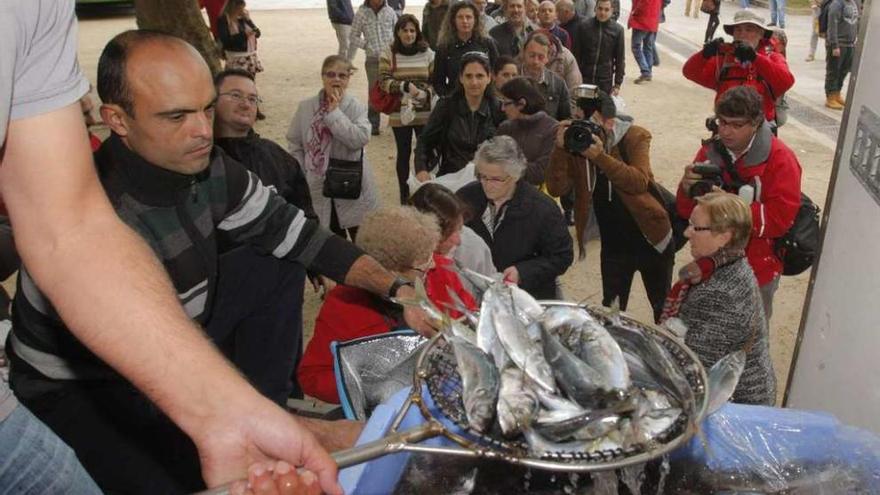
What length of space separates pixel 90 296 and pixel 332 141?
15.1 ft

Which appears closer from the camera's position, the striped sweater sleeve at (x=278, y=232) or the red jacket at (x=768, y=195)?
the striped sweater sleeve at (x=278, y=232)

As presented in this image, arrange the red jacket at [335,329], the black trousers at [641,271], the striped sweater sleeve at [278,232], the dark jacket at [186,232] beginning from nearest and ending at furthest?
1. the dark jacket at [186,232]
2. the striped sweater sleeve at [278,232]
3. the red jacket at [335,329]
4. the black trousers at [641,271]

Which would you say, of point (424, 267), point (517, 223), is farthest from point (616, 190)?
point (424, 267)

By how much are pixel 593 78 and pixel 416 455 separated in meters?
9.52

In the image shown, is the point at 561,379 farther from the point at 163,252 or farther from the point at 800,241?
the point at 800,241

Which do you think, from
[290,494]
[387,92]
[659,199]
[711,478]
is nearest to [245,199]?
[290,494]

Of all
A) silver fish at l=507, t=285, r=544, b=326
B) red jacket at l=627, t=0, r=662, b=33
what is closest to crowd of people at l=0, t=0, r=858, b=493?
silver fish at l=507, t=285, r=544, b=326

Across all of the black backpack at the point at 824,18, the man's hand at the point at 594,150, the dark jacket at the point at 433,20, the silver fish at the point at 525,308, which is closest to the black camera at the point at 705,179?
the man's hand at the point at 594,150

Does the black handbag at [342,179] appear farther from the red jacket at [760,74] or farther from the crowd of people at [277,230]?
the red jacket at [760,74]

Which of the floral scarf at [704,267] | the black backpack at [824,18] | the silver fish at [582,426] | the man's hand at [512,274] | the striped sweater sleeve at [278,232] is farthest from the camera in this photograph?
the black backpack at [824,18]

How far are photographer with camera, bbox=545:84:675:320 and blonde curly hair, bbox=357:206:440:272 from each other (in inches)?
73.5

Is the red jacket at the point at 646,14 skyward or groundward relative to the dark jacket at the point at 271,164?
groundward

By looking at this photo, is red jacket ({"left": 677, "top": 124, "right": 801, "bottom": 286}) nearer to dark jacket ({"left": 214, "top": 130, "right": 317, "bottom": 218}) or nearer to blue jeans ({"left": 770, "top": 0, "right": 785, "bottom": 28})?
dark jacket ({"left": 214, "top": 130, "right": 317, "bottom": 218})

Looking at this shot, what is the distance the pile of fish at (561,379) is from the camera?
2086 millimetres
